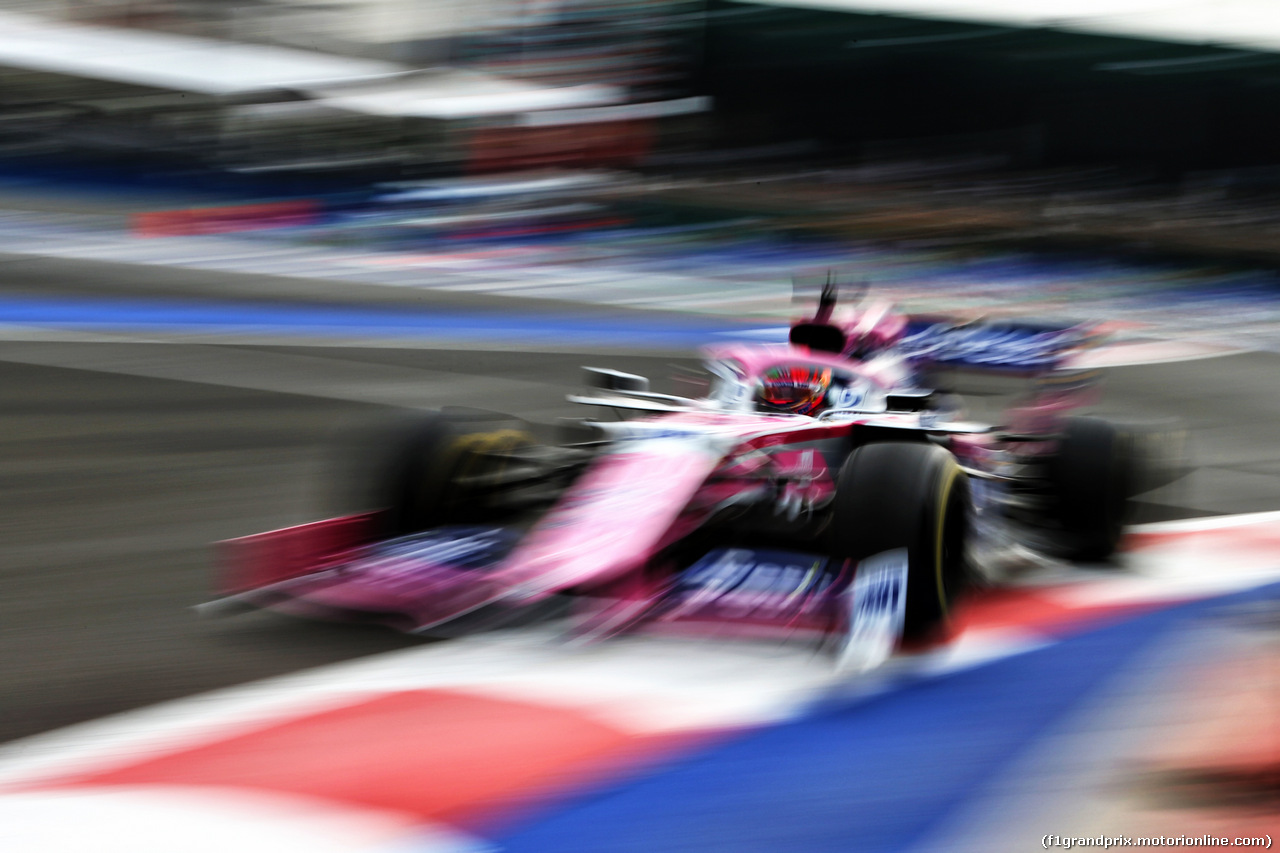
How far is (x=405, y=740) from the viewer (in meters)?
3.65

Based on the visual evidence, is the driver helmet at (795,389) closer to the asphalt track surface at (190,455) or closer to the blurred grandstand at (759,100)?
the asphalt track surface at (190,455)

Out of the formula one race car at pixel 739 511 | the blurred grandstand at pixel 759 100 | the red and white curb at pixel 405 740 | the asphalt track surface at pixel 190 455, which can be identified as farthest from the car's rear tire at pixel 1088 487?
the blurred grandstand at pixel 759 100

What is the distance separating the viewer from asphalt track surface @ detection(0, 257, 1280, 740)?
4336mm

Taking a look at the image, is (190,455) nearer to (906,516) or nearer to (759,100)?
(906,516)

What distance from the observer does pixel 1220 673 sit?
4.47 m

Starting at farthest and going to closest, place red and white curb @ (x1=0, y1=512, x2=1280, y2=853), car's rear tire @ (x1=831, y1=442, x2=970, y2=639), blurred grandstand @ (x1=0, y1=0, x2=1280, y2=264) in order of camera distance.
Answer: blurred grandstand @ (x1=0, y1=0, x2=1280, y2=264), car's rear tire @ (x1=831, y1=442, x2=970, y2=639), red and white curb @ (x1=0, y1=512, x2=1280, y2=853)

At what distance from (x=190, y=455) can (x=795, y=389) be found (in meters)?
3.42

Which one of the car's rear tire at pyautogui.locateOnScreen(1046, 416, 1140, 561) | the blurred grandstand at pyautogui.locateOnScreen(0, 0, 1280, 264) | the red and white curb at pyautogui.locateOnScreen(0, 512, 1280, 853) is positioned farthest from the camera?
the blurred grandstand at pyautogui.locateOnScreen(0, 0, 1280, 264)

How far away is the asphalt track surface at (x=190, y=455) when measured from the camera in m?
4.34

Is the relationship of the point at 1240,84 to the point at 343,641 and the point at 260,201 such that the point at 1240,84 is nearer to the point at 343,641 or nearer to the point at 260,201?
the point at 260,201

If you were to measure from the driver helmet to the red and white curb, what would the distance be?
1.01 metres

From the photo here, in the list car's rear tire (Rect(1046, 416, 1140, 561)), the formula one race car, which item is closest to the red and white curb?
the formula one race car

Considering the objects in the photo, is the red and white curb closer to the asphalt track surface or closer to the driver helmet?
the asphalt track surface

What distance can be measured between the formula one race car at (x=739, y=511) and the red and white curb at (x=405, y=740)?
15 centimetres
